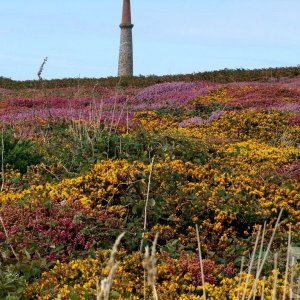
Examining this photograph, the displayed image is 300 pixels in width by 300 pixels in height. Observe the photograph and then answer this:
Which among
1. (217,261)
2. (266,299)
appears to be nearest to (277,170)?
(217,261)

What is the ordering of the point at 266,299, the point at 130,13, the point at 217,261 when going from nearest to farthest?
the point at 266,299 < the point at 217,261 < the point at 130,13

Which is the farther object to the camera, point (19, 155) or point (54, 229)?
point (19, 155)

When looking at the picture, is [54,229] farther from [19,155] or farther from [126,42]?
[126,42]

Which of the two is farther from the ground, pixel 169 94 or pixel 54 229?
pixel 169 94

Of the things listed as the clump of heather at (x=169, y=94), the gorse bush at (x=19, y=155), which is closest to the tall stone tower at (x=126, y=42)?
the clump of heather at (x=169, y=94)

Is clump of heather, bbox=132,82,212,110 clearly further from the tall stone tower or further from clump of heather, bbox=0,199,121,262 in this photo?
the tall stone tower

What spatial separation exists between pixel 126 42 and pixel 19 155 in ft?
135

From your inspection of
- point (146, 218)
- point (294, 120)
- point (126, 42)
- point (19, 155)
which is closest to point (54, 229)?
point (146, 218)

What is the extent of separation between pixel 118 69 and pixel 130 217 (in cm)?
4488

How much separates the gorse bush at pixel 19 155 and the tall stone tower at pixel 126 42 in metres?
39.8

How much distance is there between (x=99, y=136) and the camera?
10609 millimetres

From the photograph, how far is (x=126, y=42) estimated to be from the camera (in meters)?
50.4

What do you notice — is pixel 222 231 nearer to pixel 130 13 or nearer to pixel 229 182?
pixel 229 182

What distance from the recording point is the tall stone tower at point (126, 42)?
1982 inches
